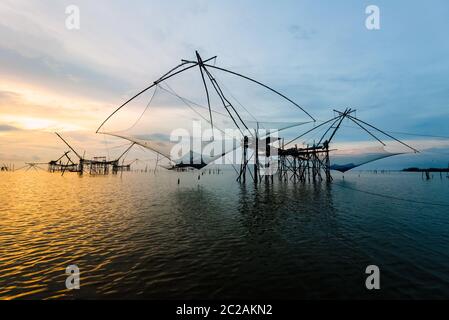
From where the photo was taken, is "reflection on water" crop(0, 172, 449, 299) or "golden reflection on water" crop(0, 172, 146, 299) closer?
"reflection on water" crop(0, 172, 449, 299)

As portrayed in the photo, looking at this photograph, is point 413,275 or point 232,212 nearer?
point 413,275

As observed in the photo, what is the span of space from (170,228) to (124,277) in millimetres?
5888

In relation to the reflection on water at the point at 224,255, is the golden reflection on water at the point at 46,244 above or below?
above

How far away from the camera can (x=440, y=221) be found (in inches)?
576

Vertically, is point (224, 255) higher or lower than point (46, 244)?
lower

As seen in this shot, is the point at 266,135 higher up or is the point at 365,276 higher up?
the point at 266,135

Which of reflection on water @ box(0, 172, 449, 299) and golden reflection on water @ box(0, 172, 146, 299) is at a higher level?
golden reflection on water @ box(0, 172, 146, 299)

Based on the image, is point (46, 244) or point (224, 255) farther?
point (46, 244)

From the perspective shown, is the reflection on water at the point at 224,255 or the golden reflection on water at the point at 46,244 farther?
the golden reflection on water at the point at 46,244
